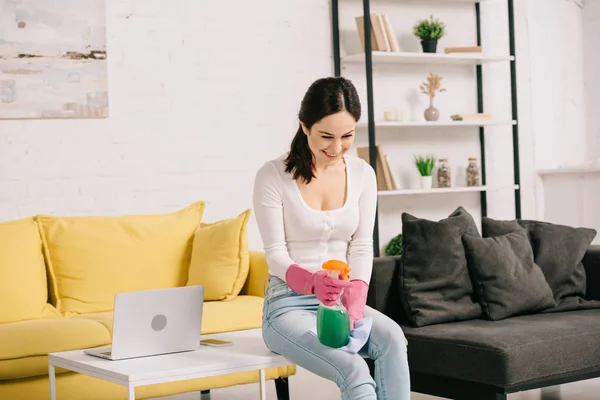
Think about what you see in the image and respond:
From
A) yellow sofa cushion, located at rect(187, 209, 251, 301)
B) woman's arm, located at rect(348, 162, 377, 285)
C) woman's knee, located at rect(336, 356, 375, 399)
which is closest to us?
woman's knee, located at rect(336, 356, 375, 399)

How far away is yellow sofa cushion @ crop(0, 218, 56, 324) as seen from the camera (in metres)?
3.78

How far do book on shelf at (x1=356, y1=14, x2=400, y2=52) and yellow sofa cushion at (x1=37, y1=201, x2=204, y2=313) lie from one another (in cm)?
169

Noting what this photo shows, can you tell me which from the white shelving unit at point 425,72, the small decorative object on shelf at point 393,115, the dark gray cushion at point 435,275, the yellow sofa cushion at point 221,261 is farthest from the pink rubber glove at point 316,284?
the small decorative object on shelf at point 393,115

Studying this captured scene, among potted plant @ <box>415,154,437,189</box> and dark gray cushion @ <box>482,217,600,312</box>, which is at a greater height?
potted plant @ <box>415,154,437,189</box>

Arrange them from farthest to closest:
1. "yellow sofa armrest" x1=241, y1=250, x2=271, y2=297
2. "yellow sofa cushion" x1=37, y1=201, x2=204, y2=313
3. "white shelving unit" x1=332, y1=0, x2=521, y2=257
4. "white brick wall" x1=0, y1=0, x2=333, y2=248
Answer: "white shelving unit" x1=332, y1=0, x2=521, y2=257 < "white brick wall" x1=0, y1=0, x2=333, y2=248 < "yellow sofa armrest" x1=241, y1=250, x2=271, y2=297 < "yellow sofa cushion" x1=37, y1=201, x2=204, y2=313

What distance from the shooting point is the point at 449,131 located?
19.2ft

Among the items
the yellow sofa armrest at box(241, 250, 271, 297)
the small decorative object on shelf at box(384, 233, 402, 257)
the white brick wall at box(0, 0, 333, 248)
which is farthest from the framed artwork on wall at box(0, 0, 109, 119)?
the small decorative object on shelf at box(384, 233, 402, 257)

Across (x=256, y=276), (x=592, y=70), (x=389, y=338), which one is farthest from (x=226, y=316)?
(x=592, y=70)

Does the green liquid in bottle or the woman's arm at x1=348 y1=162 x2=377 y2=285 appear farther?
the woman's arm at x1=348 y1=162 x2=377 y2=285

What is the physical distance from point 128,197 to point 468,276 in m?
1.88

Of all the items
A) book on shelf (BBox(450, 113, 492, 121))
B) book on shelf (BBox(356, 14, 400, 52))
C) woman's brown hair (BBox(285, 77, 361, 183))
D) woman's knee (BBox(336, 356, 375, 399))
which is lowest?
woman's knee (BBox(336, 356, 375, 399))

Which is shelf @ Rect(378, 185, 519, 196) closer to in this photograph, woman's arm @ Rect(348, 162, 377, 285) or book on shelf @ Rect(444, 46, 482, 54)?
book on shelf @ Rect(444, 46, 482, 54)

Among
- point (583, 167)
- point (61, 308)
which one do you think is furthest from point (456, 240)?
point (583, 167)

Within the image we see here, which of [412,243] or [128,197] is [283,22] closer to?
[128,197]
